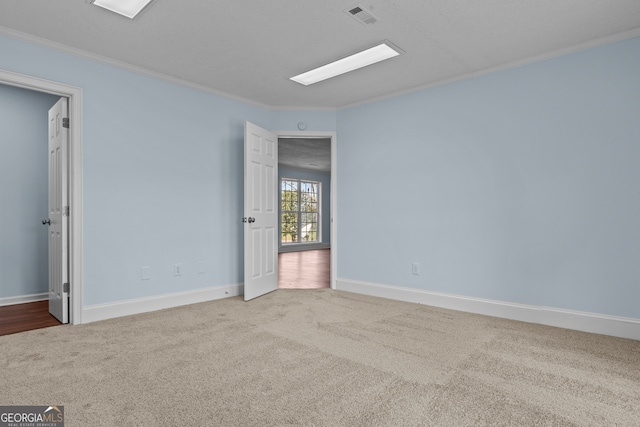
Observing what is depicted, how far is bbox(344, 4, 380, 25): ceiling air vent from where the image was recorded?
2.58 metres

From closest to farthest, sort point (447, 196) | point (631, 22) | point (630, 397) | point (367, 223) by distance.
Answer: point (630, 397)
point (631, 22)
point (447, 196)
point (367, 223)

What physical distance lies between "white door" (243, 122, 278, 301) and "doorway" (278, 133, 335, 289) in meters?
2.98

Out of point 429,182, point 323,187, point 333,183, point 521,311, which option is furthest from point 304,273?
point 323,187

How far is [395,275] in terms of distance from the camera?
4.37 meters

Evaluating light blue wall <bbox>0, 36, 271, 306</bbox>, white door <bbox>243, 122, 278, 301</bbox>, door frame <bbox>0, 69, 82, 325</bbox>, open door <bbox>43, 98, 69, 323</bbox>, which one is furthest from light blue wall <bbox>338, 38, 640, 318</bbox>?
open door <bbox>43, 98, 69, 323</bbox>

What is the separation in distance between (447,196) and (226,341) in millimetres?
2787

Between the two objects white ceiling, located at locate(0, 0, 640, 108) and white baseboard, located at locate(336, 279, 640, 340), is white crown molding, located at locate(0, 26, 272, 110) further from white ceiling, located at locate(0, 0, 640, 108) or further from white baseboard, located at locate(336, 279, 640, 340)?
white baseboard, located at locate(336, 279, 640, 340)

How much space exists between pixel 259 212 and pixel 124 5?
2498mm

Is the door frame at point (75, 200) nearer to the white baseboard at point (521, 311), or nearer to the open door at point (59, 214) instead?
the open door at point (59, 214)

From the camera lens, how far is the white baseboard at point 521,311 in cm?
292

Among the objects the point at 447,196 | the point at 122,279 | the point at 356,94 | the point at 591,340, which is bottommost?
the point at 591,340

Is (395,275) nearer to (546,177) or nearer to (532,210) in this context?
(532,210)

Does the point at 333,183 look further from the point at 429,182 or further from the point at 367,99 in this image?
the point at 429,182

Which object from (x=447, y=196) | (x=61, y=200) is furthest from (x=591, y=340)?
(x=61, y=200)
